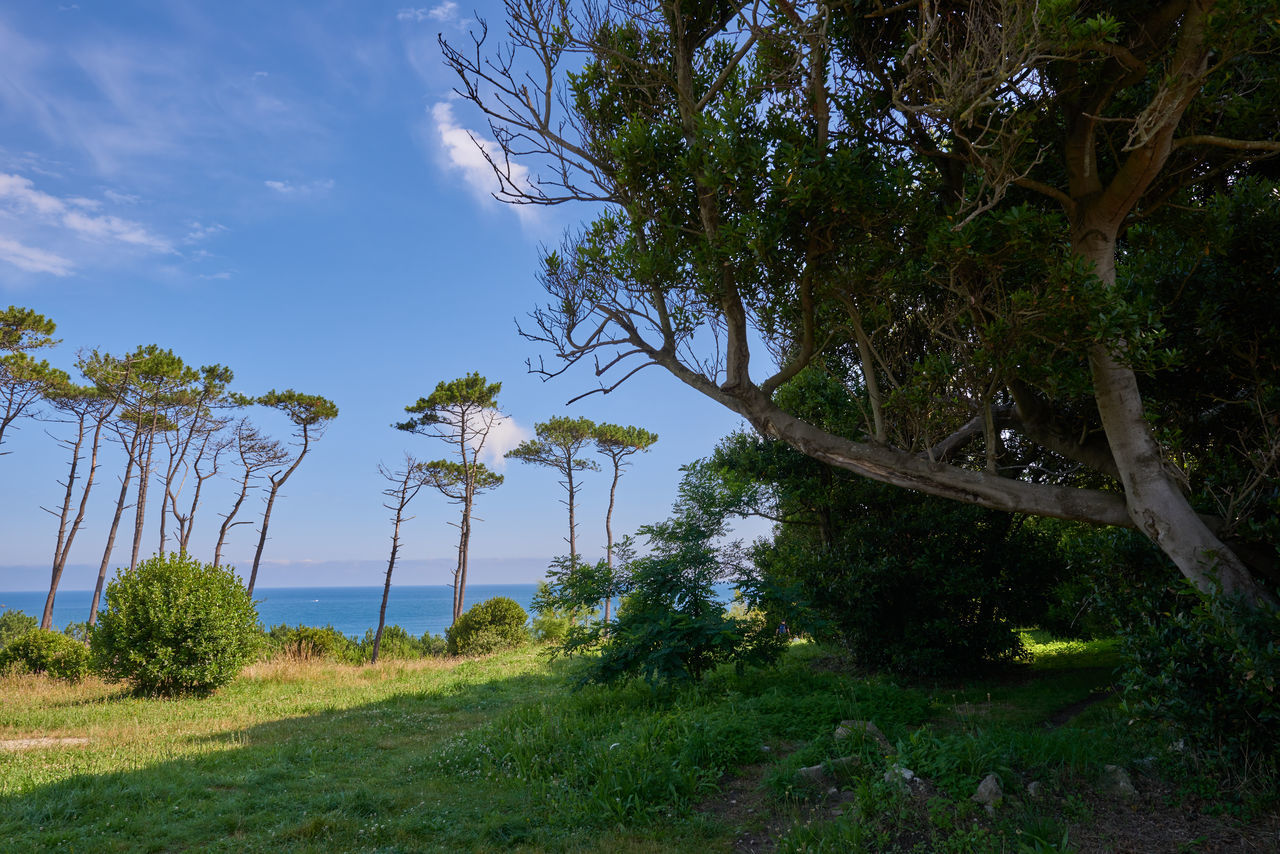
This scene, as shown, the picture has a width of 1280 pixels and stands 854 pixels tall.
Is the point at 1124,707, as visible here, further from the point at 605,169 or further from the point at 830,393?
the point at 605,169

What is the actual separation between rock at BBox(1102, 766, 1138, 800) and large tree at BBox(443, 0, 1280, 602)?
5.17 feet

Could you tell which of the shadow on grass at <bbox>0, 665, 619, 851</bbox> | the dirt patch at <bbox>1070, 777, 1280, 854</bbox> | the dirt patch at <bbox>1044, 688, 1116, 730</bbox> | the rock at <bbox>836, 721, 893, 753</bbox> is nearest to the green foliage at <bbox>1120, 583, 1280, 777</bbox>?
the dirt patch at <bbox>1070, 777, 1280, 854</bbox>

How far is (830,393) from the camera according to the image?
10.4 metres

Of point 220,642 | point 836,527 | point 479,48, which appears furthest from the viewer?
point 220,642

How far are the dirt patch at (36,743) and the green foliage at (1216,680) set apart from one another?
41.4 ft

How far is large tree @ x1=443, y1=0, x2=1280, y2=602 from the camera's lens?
17.4 ft

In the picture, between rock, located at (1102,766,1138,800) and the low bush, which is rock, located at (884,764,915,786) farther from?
the low bush

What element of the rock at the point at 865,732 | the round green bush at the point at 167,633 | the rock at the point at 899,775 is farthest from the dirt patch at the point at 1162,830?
the round green bush at the point at 167,633

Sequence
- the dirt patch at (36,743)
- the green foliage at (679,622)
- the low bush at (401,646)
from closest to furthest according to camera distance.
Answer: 1. the green foliage at (679,622)
2. the dirt patch at (36,743)
3. the low bush at (401,646)

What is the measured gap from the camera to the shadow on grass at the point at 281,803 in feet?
16.5

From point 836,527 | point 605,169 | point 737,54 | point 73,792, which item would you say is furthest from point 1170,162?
point 73,792

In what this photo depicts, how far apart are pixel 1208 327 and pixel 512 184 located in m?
6.84

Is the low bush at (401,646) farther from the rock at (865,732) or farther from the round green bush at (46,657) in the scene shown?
the rock at (865,732)

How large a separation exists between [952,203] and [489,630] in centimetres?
1926
